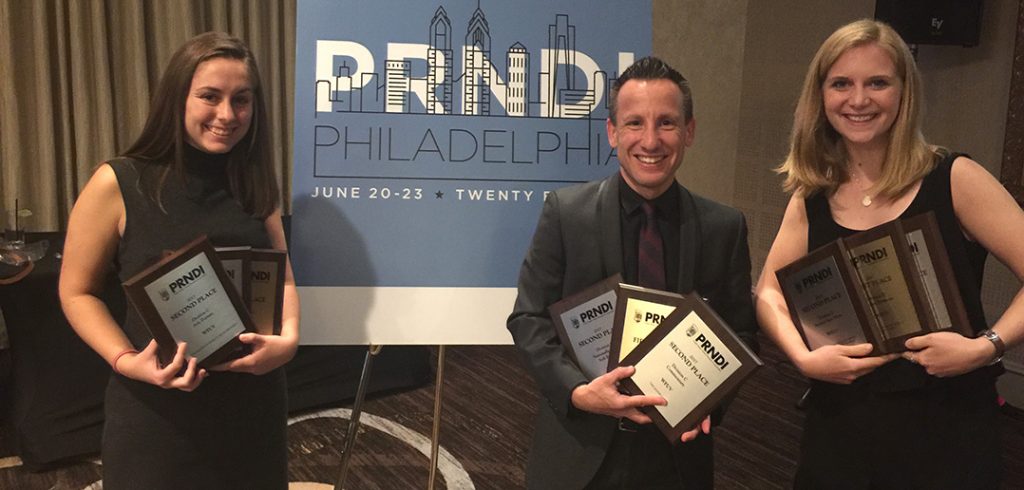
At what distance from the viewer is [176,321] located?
162 cm

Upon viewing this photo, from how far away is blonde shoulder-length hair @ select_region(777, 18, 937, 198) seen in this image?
1634 millimetres

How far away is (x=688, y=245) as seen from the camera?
164cm

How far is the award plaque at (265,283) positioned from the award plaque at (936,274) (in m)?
1.29

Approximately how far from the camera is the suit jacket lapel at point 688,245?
164 centimetres

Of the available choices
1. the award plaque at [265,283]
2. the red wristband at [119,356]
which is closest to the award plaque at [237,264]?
the award plaque at [265,283]

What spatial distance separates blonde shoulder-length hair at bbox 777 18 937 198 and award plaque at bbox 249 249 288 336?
1.14m

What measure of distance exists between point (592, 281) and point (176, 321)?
2.73 feet

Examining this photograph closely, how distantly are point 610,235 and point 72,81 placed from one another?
4.33 metres

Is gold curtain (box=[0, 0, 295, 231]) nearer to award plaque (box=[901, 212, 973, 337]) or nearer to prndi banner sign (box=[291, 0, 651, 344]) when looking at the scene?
prndi banner sign (box=[291, 0, 651, 344])

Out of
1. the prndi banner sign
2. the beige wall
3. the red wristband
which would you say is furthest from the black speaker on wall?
the red wristband

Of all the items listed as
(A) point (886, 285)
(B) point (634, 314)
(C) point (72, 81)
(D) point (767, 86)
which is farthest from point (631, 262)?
(D) point (767, 86)

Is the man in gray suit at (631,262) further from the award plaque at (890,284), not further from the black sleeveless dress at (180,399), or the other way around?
the black sleeveless dress at (180,399)

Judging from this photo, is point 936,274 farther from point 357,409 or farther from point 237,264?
point 357,409

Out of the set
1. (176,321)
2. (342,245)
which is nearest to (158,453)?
(176,321)
